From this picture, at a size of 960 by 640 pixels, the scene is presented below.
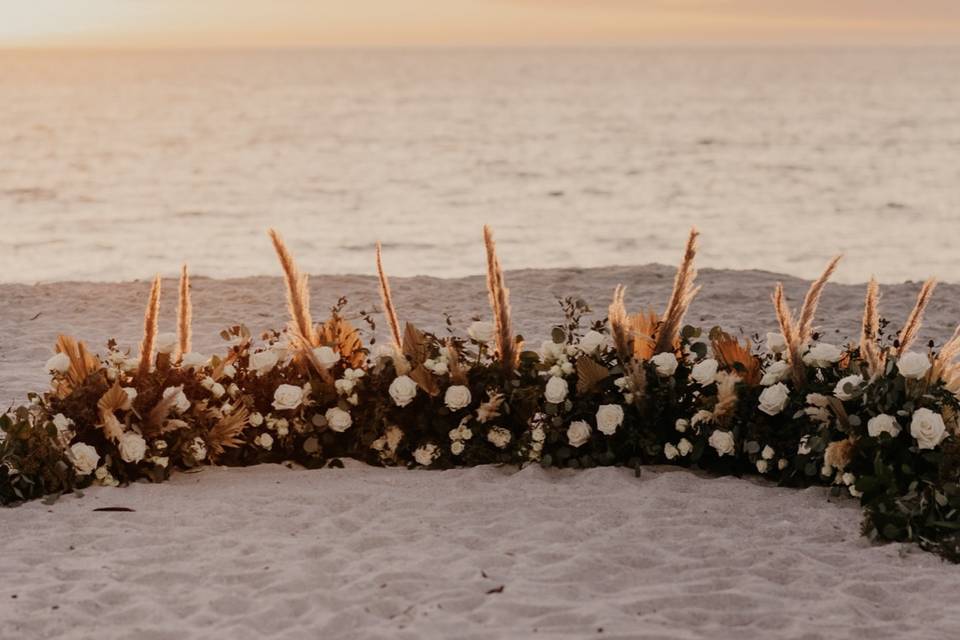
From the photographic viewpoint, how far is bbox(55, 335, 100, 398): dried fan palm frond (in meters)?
6.26

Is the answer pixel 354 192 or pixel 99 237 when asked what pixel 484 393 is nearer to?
pixel 99 237

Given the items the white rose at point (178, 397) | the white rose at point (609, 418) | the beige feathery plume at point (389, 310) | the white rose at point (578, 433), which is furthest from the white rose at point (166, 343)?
the white rose at point (609, 418)

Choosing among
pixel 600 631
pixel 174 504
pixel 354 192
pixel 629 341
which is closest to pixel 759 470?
pixel 629 341

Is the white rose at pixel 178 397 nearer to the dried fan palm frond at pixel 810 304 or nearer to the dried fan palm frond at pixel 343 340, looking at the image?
the dried fan palm frond at pixel 343 340

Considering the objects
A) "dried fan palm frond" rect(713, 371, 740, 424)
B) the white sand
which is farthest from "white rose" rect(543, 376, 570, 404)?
"dried fan palm frond" rect(713, 371, 740, 424)

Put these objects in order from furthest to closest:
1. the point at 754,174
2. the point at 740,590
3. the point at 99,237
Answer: the point at 754,174 → the point at 99,237 → the point at 740,590

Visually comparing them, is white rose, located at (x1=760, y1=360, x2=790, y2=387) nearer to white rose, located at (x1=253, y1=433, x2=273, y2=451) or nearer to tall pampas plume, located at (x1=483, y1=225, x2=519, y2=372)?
tall pampas plume, located at (x1=483, y1=225, x2=519, y2=372)

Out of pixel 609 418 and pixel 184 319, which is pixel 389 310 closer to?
pixel 184 319

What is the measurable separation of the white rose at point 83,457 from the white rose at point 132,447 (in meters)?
0.13

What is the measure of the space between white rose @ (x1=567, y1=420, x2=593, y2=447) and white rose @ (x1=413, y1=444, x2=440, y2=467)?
2.32ft

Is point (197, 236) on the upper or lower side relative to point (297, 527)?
upper

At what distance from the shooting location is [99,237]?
24281 mm

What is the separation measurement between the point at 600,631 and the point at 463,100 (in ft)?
266

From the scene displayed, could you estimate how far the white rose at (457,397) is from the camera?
632cm
